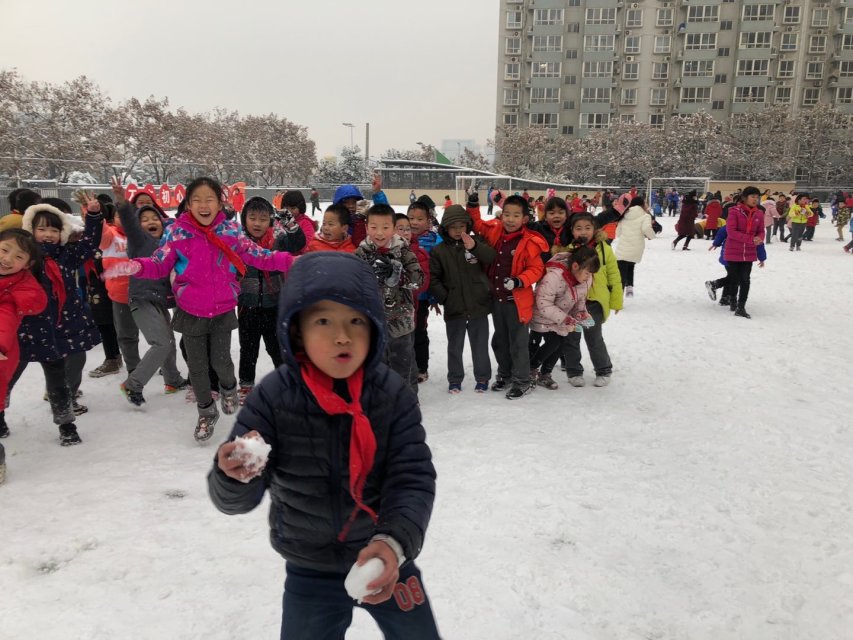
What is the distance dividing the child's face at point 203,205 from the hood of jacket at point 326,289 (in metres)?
2.78

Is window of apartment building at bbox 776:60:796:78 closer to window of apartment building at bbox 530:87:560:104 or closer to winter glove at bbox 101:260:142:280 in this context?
window of apartment building at bbox 530:87:560:104

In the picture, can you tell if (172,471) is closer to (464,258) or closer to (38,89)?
(464,258)

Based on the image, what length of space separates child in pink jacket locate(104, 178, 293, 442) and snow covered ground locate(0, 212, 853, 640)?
614 mm

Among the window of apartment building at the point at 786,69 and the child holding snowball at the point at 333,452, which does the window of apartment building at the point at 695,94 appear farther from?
A: the child holding snowball at the point at 333,452

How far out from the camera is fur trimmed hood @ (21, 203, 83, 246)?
397 centimetres

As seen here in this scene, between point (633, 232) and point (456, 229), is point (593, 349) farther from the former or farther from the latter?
point (633, 232)

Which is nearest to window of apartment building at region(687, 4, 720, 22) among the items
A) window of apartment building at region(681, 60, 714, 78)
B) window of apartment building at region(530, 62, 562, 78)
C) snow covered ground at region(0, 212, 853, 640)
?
window of apartment building at region(681, 60, 714, 78)

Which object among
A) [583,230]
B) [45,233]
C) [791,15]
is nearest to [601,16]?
[791,15]

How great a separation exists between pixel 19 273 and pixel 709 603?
4342mm

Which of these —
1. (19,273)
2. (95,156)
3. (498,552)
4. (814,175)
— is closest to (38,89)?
(95,156)

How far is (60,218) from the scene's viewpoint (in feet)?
13.3

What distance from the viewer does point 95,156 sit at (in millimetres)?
41250

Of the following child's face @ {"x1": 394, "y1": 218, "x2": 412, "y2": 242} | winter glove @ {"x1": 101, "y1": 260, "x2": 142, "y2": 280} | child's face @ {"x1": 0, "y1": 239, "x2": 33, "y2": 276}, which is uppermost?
child's face @ {"x1": 394, "y1": 218, "x2": 412, "y2": 242}

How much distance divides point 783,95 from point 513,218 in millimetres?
79505
